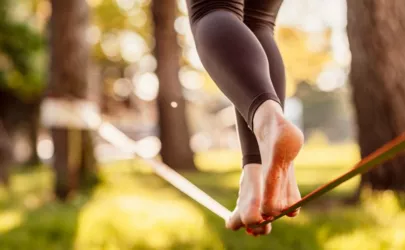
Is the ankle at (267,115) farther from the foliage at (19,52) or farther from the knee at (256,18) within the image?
A: the foliage at (19,52)

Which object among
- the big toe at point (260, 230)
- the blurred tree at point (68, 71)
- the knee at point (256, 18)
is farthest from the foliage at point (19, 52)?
the big toe at point (260, 230)

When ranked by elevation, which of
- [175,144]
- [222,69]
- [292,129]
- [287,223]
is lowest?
[175,144]

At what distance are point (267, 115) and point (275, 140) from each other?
7 centimetres

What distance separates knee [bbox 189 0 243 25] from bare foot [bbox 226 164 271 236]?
39 centimetres

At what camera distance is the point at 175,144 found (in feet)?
31.1

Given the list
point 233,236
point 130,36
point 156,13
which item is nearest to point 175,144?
point 156,13

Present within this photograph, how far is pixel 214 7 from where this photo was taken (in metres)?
1.54

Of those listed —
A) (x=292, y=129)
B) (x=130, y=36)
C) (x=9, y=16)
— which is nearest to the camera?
(x=292, y=129)

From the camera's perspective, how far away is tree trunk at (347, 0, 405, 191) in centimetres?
384

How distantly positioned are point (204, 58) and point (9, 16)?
13.5m

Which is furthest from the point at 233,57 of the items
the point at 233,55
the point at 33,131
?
the point at 33,131

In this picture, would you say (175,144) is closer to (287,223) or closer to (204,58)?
(287,223)

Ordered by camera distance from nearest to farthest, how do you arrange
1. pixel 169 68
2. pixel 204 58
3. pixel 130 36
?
pixel 204 58 → pixel 169 68 → pixel 130 36

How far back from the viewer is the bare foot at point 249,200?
62.6 inches
